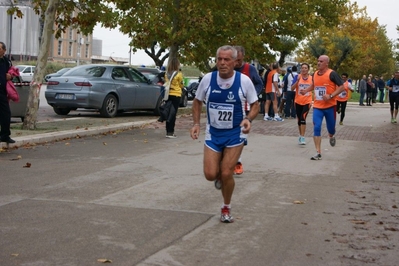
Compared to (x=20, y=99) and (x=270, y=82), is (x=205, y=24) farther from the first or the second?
(x=20, y=99)

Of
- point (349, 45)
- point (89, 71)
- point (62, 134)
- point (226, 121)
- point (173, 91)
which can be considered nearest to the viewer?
point (226, 121)

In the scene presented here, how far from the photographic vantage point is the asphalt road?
243 inches

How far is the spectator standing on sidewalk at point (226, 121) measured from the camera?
24.6 ft

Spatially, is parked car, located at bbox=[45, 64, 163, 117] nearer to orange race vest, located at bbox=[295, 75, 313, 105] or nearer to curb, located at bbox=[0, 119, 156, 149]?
curb, located at bbox=[0, 119, 156, 149]

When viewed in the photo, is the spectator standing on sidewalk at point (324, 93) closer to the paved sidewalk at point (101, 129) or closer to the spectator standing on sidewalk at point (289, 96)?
the paved sidewalk at point (101, 129)

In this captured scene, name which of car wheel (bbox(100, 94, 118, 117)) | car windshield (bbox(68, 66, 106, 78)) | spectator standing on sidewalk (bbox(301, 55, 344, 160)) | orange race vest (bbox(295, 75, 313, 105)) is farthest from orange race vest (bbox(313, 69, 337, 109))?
car windshield (bbox(68, 66, 106, 78))

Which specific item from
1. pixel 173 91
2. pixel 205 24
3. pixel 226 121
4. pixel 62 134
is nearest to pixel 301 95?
pixel 173 91

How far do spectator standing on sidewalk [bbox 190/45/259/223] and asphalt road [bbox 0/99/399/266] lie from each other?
460mm

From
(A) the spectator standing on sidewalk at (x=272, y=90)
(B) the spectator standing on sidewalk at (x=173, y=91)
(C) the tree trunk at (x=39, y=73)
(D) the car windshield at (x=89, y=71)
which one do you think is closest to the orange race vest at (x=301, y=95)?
(B) the spectator standing on sidewalk at (x=173, y=91)

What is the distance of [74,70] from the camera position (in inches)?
888

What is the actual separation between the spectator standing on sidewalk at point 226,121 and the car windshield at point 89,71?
14933 millimetres

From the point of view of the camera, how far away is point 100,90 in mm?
21656

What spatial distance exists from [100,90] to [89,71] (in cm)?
109

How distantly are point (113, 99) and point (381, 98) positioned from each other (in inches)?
1446
